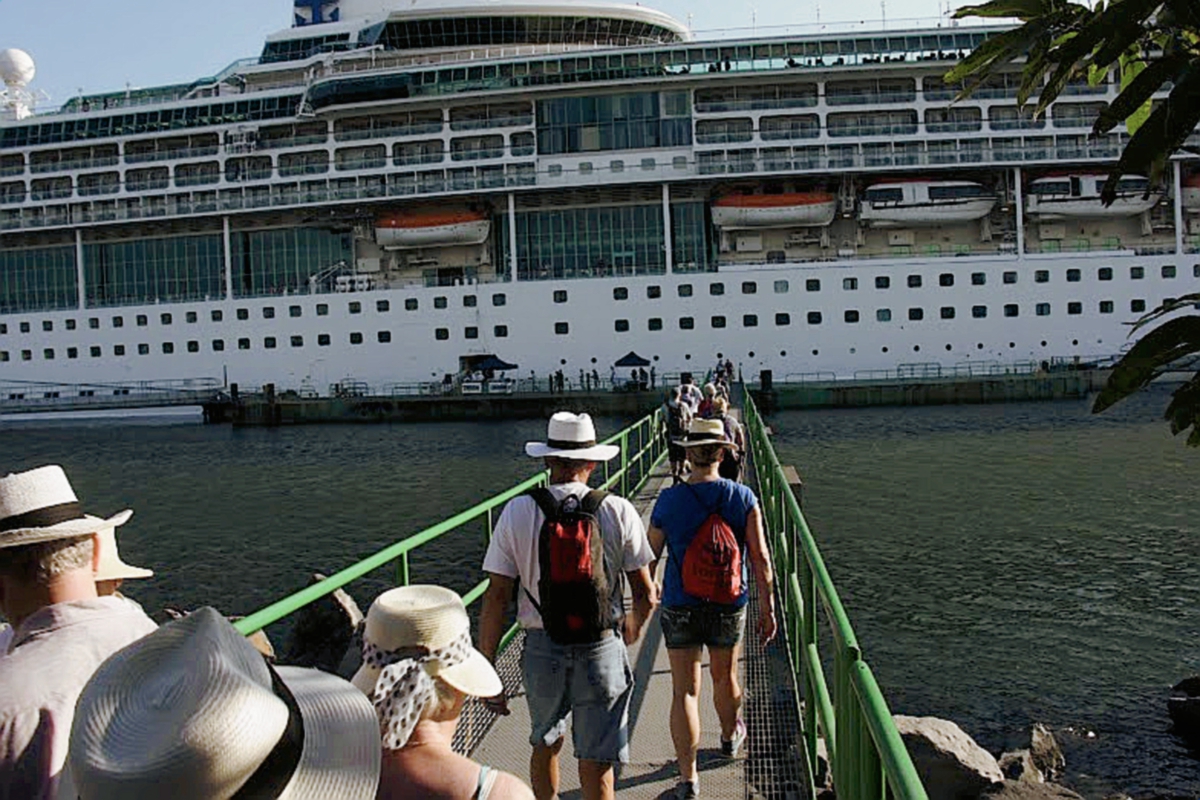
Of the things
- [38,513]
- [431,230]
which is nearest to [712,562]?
[38,513]

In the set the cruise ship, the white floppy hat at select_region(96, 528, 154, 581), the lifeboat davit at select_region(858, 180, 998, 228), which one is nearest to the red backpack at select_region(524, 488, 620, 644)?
the white floppy hat at select_region(96, 528, 154, 581)

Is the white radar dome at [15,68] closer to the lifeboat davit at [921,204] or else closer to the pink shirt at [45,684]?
the lifeboat davit at [921,204]

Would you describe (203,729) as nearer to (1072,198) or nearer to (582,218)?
(582,218)

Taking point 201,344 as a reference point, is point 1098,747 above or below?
below

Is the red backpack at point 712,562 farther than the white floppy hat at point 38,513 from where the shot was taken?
Yes

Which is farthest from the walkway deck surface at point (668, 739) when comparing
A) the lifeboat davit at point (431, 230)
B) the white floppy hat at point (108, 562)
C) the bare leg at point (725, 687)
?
the lifeboat davit at point (431, 230)

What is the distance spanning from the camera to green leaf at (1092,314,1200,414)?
1659 millimetres

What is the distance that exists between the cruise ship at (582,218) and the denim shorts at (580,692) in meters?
33.8

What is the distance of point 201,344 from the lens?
4219 cm

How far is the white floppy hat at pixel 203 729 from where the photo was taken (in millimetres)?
1427

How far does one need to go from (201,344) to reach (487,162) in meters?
12.9

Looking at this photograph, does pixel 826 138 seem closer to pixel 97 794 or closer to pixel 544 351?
pixel 544 351

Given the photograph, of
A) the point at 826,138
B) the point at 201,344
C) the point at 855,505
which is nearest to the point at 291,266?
the point at 201,344

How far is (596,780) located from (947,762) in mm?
3777
